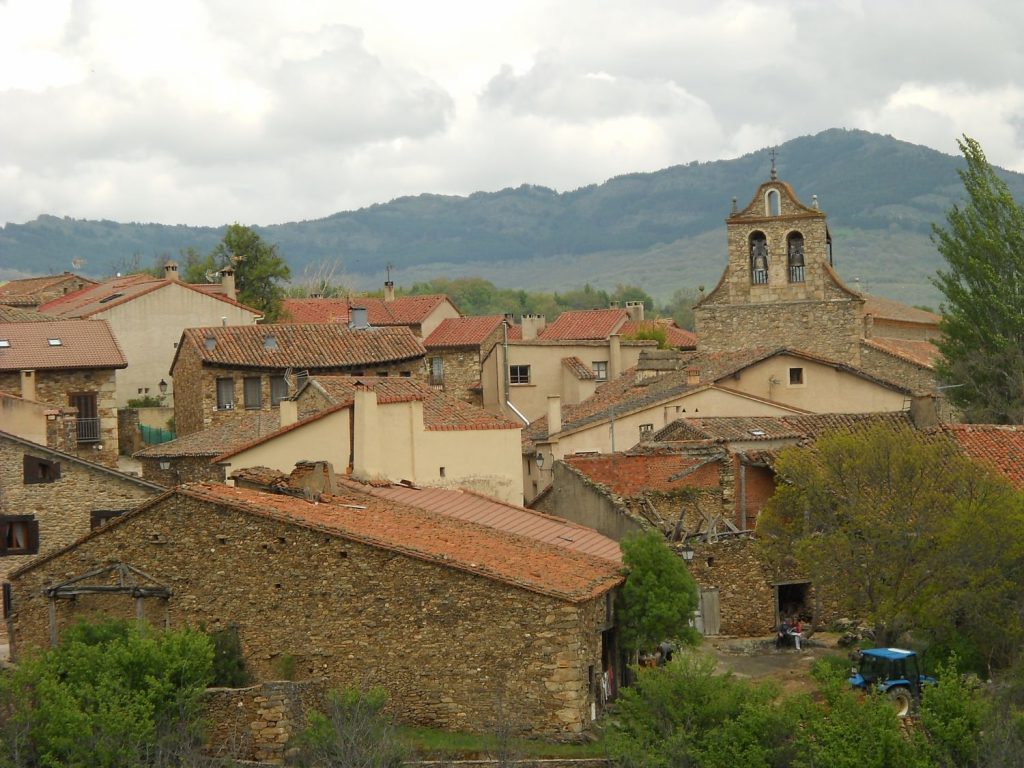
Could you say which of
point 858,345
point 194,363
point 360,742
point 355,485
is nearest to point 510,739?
point 360,742

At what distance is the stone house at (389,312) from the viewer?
8425cm

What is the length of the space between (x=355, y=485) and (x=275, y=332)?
2646cm

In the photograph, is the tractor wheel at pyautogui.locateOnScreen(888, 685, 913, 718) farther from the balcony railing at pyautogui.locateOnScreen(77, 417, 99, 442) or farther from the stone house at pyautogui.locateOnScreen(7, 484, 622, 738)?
the balcony railing at pyautogui.locateOnScreen(77, 417, 99, 442)

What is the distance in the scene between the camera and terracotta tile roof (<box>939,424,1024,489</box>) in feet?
133

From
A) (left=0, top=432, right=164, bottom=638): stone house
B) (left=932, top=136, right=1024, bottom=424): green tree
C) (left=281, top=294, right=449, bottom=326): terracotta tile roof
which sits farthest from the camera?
(left=281, top=294, right=449, bottom=326): terracotta tile roof

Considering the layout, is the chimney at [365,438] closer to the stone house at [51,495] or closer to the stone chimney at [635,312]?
the stone house at [51,495]

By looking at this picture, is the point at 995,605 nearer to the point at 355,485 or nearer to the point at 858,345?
the point at 355,485

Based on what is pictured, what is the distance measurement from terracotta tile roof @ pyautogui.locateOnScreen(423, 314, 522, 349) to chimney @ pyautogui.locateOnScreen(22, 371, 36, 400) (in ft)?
87.3

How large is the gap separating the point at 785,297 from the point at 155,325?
22947mm

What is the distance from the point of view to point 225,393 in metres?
59.2

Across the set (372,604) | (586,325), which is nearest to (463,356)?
(586,325)

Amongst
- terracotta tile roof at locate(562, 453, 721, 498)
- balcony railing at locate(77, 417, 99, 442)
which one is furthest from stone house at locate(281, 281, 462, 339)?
terracotta tile roof at locate(562, 453, 721, 498)

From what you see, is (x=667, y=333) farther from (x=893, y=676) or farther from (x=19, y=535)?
(x=893, y=676)

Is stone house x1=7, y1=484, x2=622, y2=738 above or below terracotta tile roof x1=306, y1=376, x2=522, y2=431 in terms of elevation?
below
